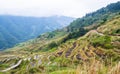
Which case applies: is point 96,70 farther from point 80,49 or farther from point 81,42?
point 81,42

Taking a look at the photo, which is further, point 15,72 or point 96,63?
point 15,72

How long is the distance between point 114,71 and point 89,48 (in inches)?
4750

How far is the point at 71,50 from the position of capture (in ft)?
454

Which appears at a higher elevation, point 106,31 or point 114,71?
point 114,71

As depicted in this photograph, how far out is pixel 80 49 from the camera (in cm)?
13162

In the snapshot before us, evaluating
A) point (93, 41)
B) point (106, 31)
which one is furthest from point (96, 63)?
point (106, 31)

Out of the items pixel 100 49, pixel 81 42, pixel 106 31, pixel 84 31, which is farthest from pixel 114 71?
pixel 84 31

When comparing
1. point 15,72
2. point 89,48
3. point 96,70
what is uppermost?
point 96,70

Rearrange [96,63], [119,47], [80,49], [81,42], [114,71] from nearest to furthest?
1. [114,71]
2. [96,63]
3. [119,47]
4. [80,49]
5. [81,42]

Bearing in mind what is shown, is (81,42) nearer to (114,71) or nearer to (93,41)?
(93,41)

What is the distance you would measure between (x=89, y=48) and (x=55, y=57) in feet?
52.9

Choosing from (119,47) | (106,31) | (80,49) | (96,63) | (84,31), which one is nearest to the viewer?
(96,63)

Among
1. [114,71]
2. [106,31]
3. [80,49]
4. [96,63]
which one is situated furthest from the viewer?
[106,31]

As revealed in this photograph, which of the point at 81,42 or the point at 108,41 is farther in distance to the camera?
the point at 81,42
